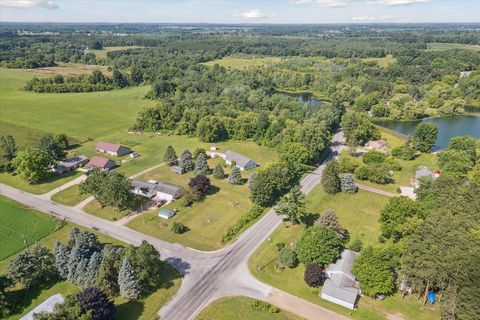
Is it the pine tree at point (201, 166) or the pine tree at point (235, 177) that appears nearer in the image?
the pine tree at point (235, 177)

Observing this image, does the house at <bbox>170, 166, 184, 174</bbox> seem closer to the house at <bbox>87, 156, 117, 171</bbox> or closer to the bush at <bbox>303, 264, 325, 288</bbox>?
the house at <bbox>87, 156, 117, 171</bbox>

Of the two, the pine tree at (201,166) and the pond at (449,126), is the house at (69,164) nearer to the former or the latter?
the pine tree at (201,166)

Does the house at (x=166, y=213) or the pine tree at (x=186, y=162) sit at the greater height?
the pine tree at (x=186, y=162)

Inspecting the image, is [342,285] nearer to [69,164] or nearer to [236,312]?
[236,312]

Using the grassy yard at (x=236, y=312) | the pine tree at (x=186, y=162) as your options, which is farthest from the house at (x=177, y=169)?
the grassy yard at (x=236, y=312)

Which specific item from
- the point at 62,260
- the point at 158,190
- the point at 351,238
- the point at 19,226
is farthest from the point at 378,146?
the point at 19,226

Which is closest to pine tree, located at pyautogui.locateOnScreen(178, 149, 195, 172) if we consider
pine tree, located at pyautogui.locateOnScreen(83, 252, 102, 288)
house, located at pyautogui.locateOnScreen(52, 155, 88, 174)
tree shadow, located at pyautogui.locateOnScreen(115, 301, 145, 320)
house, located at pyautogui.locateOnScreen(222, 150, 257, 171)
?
house, located at pyautogui.locateOnScreen(222, 150, 257, 171)

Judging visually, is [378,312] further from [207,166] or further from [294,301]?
[207,166]
